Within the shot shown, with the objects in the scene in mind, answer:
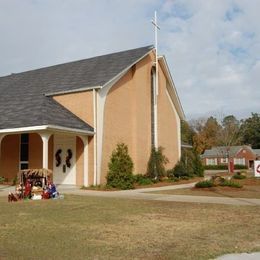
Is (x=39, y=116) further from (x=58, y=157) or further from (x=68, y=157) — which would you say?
(x=58, y=157)

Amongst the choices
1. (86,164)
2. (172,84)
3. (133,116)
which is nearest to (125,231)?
(86,164)

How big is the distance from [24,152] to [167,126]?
1118 cm

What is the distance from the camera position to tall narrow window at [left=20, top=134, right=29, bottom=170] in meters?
25.7

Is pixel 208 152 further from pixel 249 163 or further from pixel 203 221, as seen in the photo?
pixel 203 221

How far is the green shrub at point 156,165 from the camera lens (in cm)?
2775

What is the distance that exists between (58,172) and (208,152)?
66483 mm

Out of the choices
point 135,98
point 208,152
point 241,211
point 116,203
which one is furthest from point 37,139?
point 208,152

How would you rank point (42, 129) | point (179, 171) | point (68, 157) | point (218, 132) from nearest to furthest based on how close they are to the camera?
point (42, 129), point (68, 157), point (179, 171), point (218, 132)

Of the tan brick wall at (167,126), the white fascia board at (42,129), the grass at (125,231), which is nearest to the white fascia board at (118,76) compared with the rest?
the white fascia board at (42,129)

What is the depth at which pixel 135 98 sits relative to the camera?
2731 cm

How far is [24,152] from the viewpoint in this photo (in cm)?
2583

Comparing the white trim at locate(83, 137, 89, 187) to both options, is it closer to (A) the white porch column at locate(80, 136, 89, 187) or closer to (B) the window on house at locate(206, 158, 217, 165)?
(A) the white porch column at locate(80, 136, 89, 187)

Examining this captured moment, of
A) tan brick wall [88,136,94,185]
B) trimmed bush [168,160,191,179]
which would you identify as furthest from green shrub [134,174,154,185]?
trimmed bush [168,160,191,179]

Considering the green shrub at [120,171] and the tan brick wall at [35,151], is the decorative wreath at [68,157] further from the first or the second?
the green shrub at [120,171]
